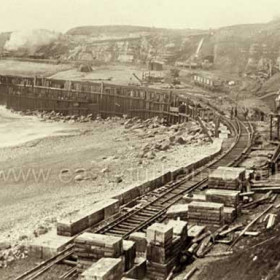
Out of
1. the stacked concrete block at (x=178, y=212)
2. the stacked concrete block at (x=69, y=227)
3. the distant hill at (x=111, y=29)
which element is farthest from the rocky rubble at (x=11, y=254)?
the distant hill at (x=111, y=29)

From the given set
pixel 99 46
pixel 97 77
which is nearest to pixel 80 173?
pixel 97 77

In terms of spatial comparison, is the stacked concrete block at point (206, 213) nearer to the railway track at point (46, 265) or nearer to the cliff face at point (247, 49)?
the railway track at point (46, 265)

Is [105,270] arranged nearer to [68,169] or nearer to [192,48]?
[68,169]

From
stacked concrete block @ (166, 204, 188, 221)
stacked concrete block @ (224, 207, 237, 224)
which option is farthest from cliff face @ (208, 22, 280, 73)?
stacked concrete block @ (224, 207, 237, 224)

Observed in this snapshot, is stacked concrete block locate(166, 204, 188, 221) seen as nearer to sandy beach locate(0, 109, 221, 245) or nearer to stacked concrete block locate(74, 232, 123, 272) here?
stacked concrete block locate(74, 232, 123, 272)

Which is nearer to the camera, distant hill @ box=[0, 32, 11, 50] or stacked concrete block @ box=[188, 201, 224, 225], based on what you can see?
stacked concrete block @ box=[188, 201, 224, 225]

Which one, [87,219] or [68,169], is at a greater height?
[87,219]

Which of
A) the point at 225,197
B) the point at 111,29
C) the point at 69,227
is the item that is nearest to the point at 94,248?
the point at 69,227
